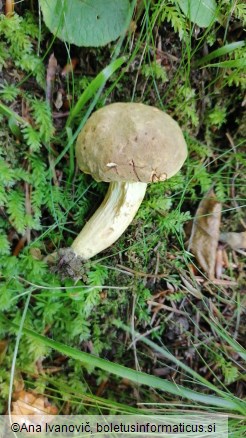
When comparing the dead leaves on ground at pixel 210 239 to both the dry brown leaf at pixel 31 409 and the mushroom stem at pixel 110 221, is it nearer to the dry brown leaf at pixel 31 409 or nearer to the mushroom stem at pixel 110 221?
the mushroom stem at pixel 110 221

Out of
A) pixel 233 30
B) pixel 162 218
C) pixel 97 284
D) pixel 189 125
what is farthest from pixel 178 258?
pixel 233 30

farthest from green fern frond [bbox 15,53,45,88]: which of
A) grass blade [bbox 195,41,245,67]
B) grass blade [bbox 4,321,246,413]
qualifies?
grass blade [bbox 4,321,246,413]

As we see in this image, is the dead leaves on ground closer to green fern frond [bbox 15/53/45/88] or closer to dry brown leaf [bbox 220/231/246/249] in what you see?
dry brown leaf [bbox 220/231/246/249]

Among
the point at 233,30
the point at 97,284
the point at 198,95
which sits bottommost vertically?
the point at 97,284

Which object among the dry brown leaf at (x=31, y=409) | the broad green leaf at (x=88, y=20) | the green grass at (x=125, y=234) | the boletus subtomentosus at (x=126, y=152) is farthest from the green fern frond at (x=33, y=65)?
the dry brown leaf at (x=31, y=409)

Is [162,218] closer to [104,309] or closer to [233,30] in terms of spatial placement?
[104,309]

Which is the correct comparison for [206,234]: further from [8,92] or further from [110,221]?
[8,92]

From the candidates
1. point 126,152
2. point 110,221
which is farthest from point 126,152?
point 110,221
